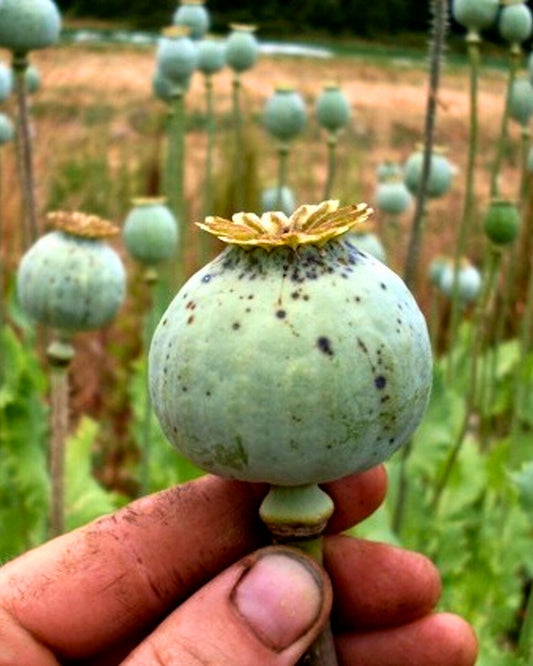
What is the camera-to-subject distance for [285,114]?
2078 millimetres

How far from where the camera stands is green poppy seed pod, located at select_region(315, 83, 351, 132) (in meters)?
2.10

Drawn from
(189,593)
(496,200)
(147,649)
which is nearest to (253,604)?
(147,649)

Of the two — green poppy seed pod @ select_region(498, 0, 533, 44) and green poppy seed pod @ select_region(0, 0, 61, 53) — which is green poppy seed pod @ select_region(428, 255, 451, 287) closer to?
green poppy seed pod @ select_region(498, 0, 533, 44)

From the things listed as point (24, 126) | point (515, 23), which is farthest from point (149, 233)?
point (515, 23)

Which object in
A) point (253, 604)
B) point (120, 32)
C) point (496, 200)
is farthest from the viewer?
Answer: point (120, 32)

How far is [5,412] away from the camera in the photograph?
186cm

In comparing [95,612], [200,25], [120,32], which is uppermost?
[200,25]

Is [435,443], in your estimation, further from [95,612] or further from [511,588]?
[95,612]

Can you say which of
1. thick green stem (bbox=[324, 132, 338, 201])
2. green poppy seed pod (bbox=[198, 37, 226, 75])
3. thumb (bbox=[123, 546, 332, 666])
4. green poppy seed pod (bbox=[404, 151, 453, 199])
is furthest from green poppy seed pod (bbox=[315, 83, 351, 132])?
thumb (bbox=[123, 546, 332, 666])

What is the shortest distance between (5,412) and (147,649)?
1160mm

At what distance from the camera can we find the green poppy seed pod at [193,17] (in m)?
2.27

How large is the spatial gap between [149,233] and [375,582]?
0.84m

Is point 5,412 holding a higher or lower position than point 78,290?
lower

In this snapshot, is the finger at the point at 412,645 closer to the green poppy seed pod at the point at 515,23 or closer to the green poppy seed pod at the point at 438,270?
the green poppy seed pod at the point at 515,23
